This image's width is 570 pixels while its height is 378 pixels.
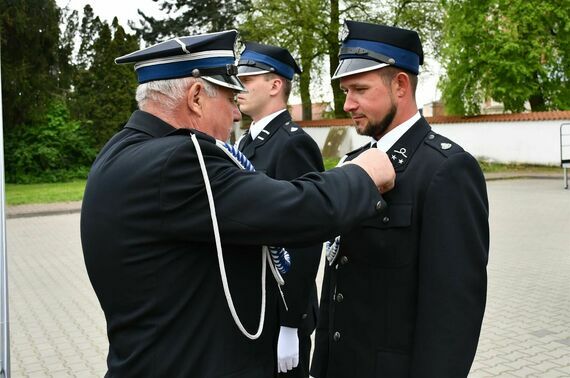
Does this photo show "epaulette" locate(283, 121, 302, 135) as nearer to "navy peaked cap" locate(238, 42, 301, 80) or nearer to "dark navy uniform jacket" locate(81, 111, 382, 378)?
"navy peaked cap" locate(238, 42, 301, 80)

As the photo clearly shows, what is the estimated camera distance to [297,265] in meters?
2.73

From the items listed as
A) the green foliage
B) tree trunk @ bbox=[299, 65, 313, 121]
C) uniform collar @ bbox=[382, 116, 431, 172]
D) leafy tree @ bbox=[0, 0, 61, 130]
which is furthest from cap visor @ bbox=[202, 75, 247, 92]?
tree trunk @ bbox=[299, 65, 313, 121]

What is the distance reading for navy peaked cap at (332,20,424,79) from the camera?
2.07 m

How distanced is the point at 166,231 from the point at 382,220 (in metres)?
0.76

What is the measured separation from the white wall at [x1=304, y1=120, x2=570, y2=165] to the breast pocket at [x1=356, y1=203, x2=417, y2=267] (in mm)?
20335

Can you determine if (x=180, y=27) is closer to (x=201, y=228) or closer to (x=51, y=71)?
(x=51, y=71)

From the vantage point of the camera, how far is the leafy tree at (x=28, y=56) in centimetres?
2013

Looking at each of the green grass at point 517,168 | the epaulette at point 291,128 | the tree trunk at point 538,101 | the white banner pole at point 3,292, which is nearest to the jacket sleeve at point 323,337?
the epaulette at point 291,128

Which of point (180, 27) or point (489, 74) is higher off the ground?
point (180, 27)

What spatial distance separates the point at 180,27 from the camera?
33125 mm

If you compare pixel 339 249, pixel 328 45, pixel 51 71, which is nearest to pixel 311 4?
pixel 328 45

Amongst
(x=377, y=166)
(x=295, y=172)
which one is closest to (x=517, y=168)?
(x=295, y=172)

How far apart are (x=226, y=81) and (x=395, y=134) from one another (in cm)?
69

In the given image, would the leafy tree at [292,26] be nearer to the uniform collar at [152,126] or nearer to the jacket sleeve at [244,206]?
the uniform collar at [152,126]
